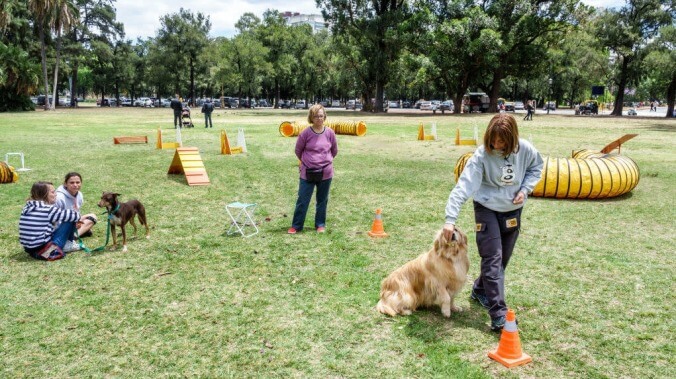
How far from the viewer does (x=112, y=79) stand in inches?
3329

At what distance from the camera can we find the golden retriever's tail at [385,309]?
16.0 ft

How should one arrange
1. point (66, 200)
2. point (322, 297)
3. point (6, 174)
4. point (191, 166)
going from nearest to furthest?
1. point (322, 297)
2. point (66, 200)
3. point (6, 174)
4. point (191, 166)

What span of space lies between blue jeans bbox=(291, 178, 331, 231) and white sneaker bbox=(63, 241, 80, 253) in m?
3.14

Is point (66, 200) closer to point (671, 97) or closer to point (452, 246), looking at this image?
point (452, 246)

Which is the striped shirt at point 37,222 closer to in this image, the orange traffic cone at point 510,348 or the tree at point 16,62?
the orange traffic cone at point 510,348

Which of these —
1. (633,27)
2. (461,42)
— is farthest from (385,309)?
(633,27)

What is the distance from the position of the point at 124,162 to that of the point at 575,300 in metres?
13.6

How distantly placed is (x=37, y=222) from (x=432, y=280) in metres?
5.19

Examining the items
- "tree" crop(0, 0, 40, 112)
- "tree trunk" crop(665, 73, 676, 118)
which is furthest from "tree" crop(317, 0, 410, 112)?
"tree" crop(0, 0, 40, 112)

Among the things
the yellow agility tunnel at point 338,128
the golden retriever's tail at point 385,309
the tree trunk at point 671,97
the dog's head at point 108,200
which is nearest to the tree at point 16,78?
the yellow agility tunnel at point 338,128

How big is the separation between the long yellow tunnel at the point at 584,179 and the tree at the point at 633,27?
4587cm

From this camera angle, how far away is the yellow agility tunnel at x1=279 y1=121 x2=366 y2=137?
24.0m

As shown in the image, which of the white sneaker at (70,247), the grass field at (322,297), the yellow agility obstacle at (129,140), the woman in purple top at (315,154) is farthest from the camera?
the yellow agility obstacle at (129,140)

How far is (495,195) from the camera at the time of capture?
173 inches
